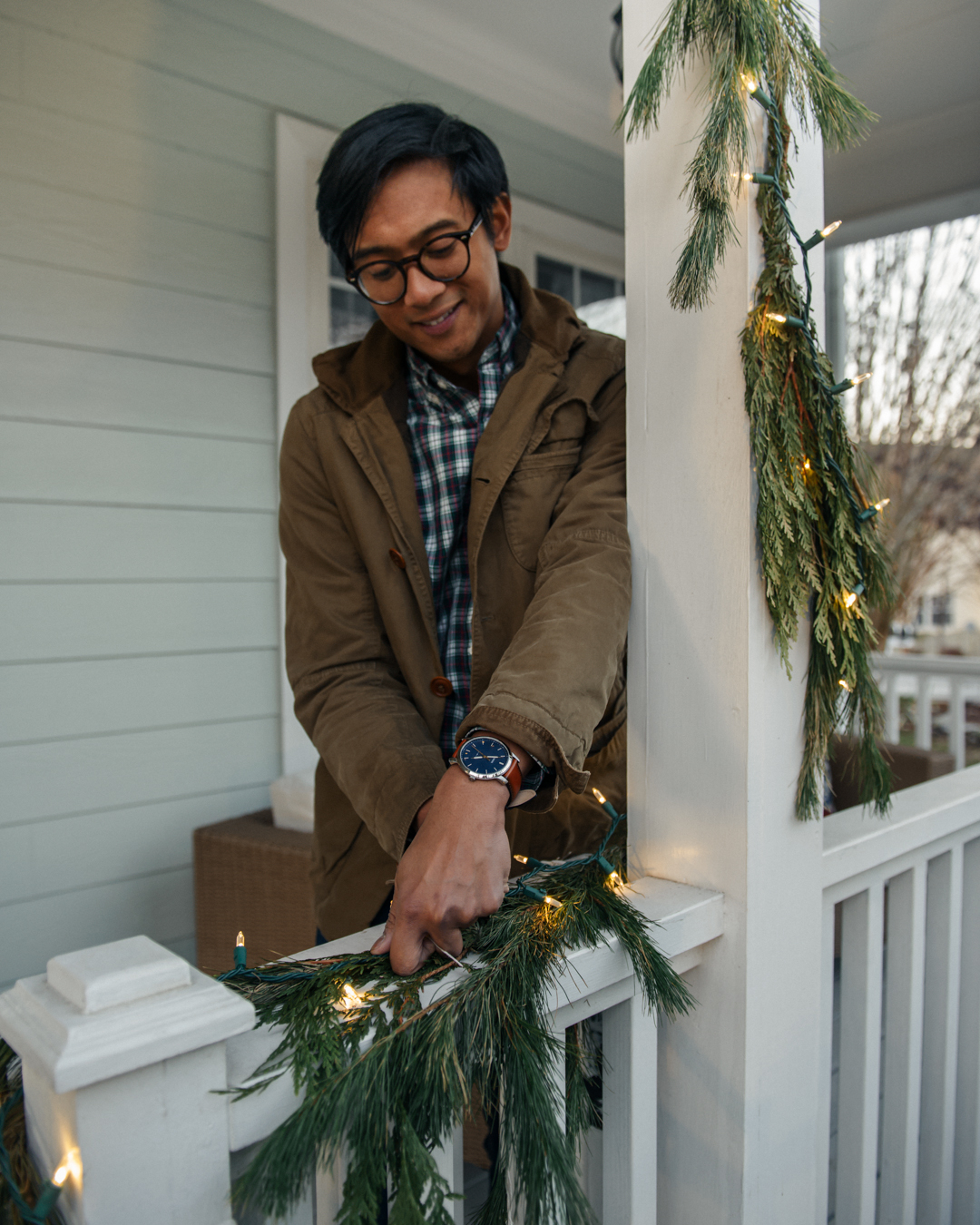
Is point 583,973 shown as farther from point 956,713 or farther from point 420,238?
point 956,713

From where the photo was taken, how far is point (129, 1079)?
0.58m

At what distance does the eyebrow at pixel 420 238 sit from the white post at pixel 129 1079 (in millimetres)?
855

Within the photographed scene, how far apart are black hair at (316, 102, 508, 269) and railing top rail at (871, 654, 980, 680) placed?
3020mm

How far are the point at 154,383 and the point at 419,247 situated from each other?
1489 millimetres

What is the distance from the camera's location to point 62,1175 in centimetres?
58

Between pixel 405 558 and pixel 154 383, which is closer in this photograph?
pixel 405 558

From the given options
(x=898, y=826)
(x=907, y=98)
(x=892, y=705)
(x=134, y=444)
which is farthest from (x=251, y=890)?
(x=907, y=98)

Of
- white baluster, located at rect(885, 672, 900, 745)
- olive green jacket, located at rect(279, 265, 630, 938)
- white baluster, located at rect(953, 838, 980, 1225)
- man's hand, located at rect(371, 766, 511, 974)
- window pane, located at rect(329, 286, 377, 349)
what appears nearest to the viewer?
man's hand, located at rect(371, 766, 511, 974)

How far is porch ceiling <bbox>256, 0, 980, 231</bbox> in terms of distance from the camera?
112 inches

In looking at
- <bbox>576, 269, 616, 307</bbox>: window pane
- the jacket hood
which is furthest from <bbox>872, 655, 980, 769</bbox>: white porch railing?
the jacket hood

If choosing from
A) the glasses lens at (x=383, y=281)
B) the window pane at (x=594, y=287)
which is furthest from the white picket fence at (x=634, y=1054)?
the window pane at (x=594, y=287)

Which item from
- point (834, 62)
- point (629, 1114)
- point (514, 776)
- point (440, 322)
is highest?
point (834, 62)

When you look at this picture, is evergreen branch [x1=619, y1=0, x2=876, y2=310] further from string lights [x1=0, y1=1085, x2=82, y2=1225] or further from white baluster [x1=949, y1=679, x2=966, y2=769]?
white baluster [x1=949, y1=679, x2=966, y2=769]

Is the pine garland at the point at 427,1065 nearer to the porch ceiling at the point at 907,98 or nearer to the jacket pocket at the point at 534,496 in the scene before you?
the jacket pocket at the point at 534,496
